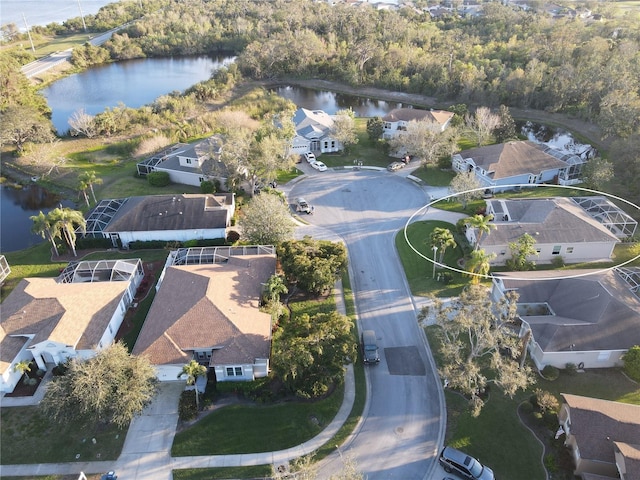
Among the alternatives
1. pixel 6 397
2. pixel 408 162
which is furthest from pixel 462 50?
pixel 6 397

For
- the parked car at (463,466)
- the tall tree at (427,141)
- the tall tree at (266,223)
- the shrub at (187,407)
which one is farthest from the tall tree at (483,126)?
the shrub at (187,407)

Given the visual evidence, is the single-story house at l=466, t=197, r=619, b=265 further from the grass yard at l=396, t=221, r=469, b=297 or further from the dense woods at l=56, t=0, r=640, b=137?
the dense woods at l=56, t=0, r=640, b=137

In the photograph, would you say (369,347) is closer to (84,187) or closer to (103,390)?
(103,390)

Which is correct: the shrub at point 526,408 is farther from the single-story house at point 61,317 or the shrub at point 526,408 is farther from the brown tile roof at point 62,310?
the brown tile roof at point 62,310

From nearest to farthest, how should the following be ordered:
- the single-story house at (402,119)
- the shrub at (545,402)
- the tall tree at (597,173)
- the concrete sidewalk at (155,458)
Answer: the concrete sidewalk at (155,458) → the shrub at (545,402) → the tall tree at (597,173) → the single-story house at (402,119)

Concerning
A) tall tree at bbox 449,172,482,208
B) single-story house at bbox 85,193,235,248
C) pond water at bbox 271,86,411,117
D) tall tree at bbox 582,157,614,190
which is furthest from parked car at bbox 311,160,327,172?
tall tree at bbox 582,157,614,190

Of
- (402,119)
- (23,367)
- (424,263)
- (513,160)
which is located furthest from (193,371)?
(402,119)
